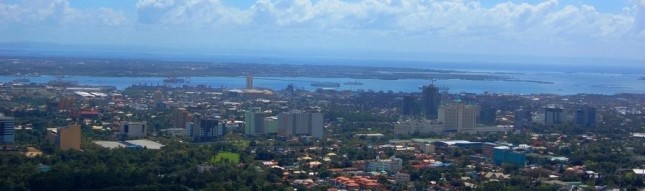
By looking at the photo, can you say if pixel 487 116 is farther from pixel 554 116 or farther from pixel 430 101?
pixel 430 101

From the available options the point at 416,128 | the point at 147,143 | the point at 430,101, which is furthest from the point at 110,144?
the point at 430,101

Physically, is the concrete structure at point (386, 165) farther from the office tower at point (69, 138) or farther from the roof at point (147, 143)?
the office tower at point (69, 138)

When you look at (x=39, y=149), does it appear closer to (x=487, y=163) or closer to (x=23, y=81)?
(x=487, y=163)

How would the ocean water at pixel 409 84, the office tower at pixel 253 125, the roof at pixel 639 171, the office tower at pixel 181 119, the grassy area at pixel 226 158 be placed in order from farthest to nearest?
the ocean water at pixel 409 84 < the office tower at pixel 181 119 < the office tower at pixel 253 125 < the grassy area at pixel 226 158 < the roof at pixel 639 171

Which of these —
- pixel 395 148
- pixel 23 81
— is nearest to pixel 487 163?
pixel 395 148

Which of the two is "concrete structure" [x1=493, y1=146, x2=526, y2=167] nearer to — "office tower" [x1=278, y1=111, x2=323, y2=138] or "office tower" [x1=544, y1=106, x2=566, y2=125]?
"office tower" [x1=278, y1=111, x2=323, y2=138]

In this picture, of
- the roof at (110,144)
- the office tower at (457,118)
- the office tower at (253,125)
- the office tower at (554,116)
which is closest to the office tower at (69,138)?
the roof at (110,144)

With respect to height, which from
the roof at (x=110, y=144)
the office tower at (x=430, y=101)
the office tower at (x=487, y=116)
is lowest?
the roof at (x=110, y=144)

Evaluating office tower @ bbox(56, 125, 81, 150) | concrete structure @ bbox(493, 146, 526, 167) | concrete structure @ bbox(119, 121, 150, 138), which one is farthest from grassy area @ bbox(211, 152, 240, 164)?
concrete structure @ bbox(493, 146, 526, 167)
